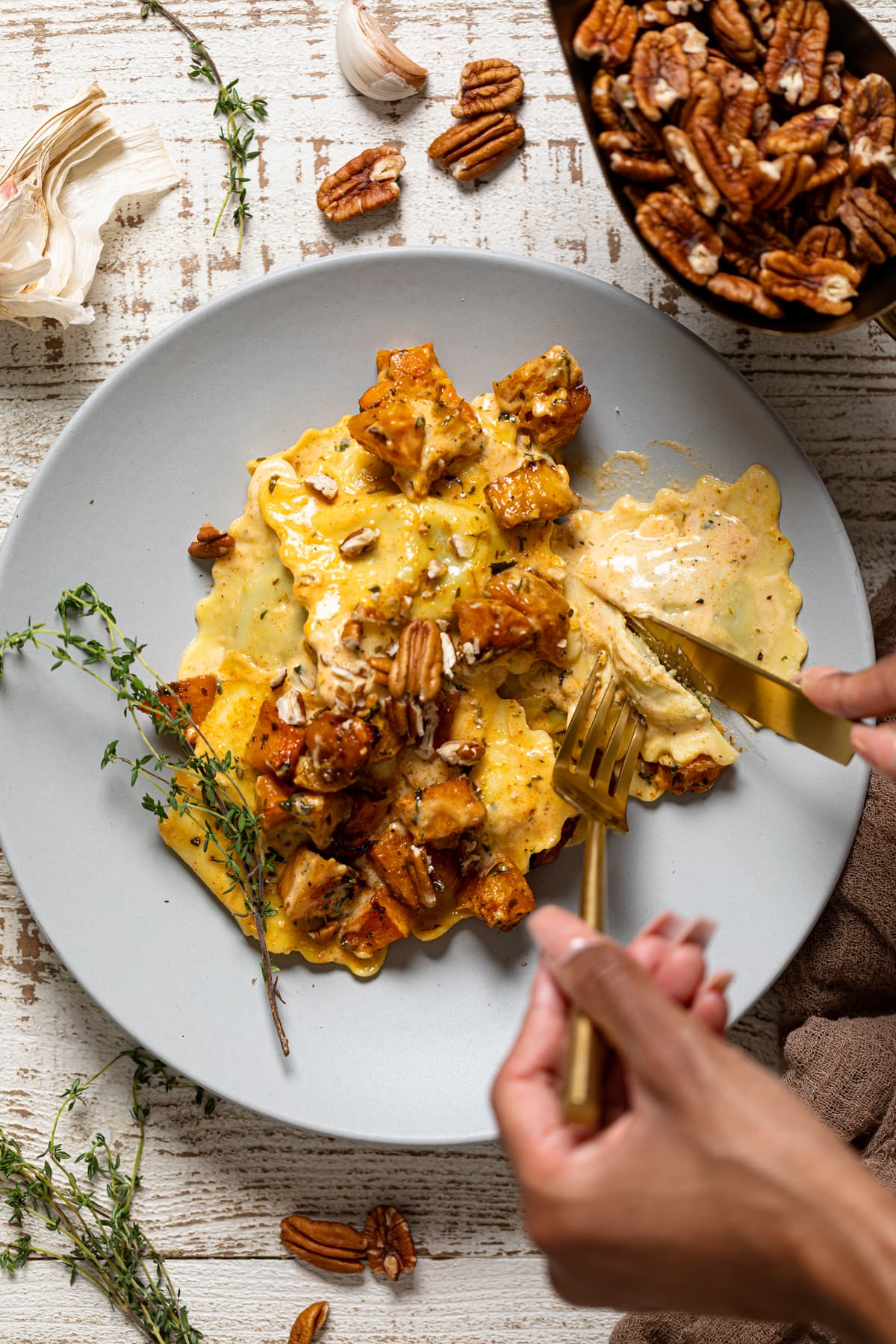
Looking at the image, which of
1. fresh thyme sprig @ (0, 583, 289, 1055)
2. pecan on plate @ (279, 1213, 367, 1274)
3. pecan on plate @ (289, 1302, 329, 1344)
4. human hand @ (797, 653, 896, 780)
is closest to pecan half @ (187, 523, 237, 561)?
fresh thyme sprig @ (0, 583, 289, 1055)

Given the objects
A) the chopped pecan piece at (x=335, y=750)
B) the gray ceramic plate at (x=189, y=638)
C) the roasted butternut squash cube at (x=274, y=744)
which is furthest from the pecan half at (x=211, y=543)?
the chopped pecan piece at (x=335, y=750)

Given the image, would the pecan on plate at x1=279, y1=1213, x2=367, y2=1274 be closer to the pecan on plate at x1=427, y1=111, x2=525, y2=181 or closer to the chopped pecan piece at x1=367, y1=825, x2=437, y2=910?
the chopped pecan piece at x1=367, y1=825, x2=437, y2=910

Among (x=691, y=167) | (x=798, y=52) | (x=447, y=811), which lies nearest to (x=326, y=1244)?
(x=447, y=811)

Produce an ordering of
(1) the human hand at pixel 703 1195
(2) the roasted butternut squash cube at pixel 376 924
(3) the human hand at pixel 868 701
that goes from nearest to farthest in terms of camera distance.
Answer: (1) the human hand at pixel 703 1195, (3) the human hand at pixel 868 701, (2) the roasted butternut squash cube at pixel 376 924

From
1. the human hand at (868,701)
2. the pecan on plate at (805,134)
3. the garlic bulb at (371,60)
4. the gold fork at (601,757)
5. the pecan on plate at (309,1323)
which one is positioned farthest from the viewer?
the pecan on plate at (309,1323)

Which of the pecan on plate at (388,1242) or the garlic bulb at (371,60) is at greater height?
the garlic bulb at (371,60)

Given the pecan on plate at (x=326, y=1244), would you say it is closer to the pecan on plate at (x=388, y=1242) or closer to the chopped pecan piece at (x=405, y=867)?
the pecan on plate at (x=388, y=1242)
